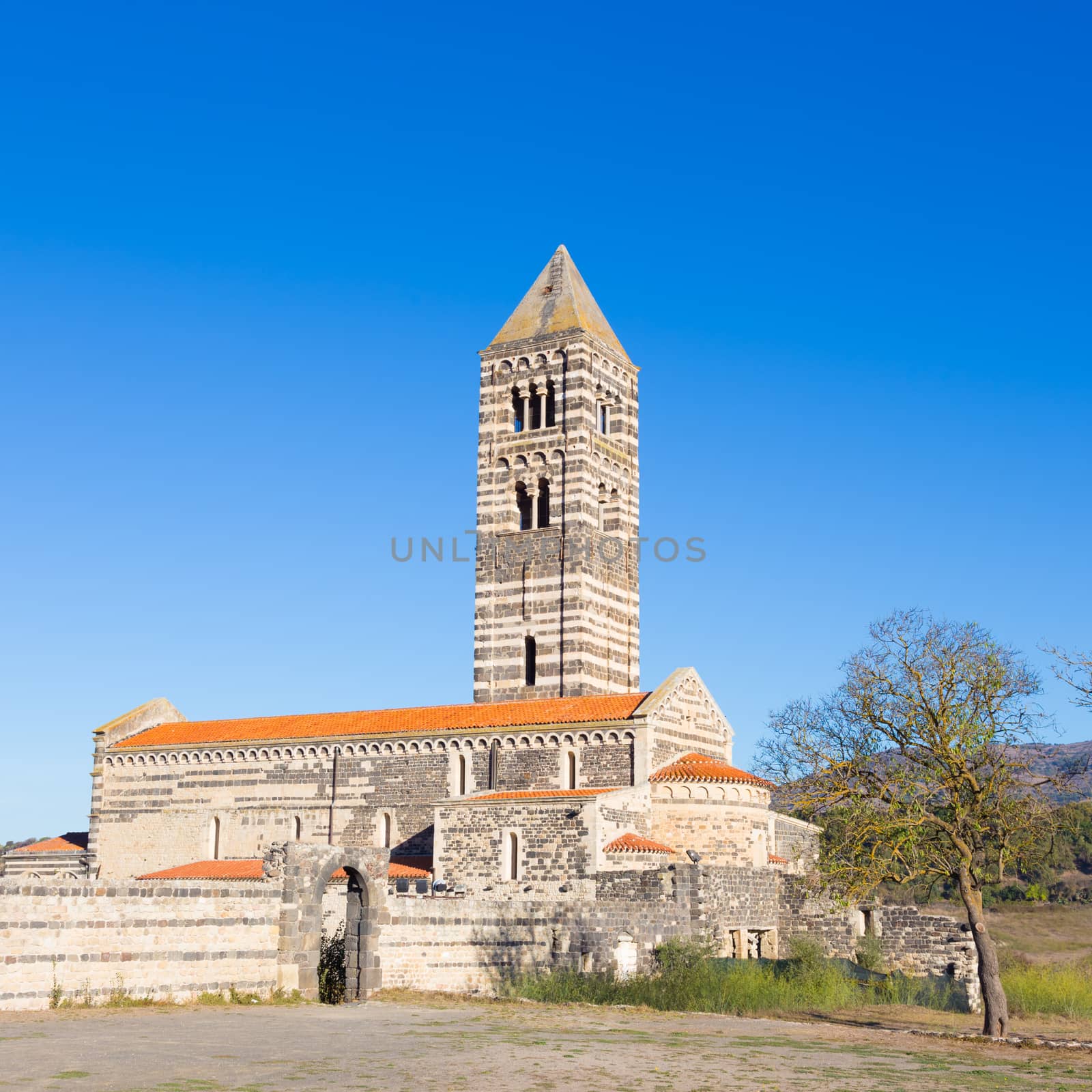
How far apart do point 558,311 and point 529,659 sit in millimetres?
15038

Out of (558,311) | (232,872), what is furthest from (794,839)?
(558,311)

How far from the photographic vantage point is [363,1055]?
1711cm

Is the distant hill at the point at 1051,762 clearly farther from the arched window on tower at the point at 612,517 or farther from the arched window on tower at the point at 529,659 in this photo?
the arched window on tower at the point at 612,517

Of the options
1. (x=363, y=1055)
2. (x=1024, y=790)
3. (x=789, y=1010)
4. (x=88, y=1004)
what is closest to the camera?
(x=363, y=1055)

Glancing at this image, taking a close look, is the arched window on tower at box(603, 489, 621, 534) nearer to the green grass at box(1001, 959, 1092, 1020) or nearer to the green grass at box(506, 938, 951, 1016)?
the green grass at box(506, 938, 951, 1016)

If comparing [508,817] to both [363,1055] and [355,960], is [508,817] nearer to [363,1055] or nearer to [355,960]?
[355,960]

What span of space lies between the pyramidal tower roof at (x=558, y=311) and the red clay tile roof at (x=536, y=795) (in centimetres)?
2046

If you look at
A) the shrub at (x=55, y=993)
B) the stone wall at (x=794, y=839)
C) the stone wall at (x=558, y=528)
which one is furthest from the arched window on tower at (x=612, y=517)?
the shrub at (x=55, y=993)

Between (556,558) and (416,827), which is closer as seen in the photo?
(416,827)

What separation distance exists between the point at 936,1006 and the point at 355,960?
14435 millimetres

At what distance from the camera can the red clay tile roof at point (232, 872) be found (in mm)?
40688

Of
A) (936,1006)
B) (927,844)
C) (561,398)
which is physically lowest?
(936,1006)

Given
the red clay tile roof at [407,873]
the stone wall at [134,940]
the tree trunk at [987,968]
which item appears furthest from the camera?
the red clay tile roof at [407,873]

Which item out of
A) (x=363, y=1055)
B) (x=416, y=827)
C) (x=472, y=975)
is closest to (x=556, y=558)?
(x=416, y=827)
